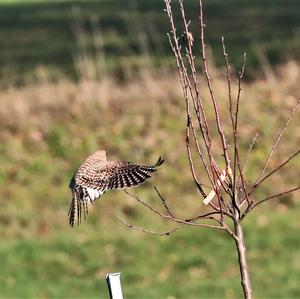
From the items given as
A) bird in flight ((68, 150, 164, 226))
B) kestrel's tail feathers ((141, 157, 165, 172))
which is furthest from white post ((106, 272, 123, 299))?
bird in flight ((68, 150, 164, 226))

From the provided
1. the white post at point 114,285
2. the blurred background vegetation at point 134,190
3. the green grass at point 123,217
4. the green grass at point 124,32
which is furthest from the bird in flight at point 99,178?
the green grass at point 124,32

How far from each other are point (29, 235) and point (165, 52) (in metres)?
11.5

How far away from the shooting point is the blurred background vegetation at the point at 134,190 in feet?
41.5

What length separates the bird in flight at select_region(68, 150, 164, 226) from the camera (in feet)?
16.3

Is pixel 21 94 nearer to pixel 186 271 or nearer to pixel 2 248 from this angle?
pixel 2 248

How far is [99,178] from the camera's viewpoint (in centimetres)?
532

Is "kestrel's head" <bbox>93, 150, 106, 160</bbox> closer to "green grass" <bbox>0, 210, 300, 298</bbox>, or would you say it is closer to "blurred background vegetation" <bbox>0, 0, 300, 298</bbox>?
"blurred background vegetation" <bbox>0, 0, 300, 298</bbox>

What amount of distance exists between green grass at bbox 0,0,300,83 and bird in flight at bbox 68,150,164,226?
14.9 m

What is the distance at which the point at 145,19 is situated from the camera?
105 ft

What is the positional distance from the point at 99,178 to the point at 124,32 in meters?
25.8

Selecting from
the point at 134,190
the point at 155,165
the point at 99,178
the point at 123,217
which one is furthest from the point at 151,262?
the point at 155,165

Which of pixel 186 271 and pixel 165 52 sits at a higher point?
pixel 165 52

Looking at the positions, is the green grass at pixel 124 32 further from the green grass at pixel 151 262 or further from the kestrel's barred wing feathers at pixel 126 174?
the kestrel's barred wing feathers at pixel 126 174

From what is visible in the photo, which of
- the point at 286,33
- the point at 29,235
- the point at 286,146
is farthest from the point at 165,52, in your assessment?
the point at 29,235
